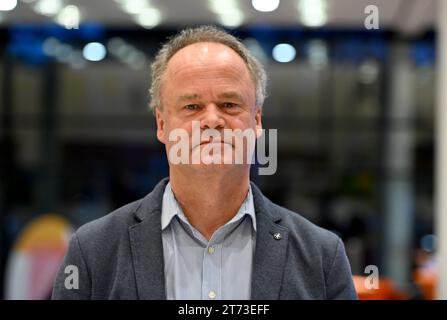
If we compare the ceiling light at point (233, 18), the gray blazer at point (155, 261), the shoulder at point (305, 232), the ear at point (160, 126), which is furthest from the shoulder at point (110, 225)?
the ceiling light at point (233, 18)

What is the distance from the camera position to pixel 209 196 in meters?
1.34

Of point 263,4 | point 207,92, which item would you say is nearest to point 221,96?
point 207,92

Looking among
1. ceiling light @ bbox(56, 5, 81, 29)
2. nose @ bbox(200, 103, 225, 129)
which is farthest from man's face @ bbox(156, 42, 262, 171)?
ceiling light @ bbox(56, 5, 81, 29)

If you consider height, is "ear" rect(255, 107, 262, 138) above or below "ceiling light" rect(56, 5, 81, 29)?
below

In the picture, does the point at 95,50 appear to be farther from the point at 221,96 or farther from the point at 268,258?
the point at 268,258

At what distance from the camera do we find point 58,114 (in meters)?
11.1

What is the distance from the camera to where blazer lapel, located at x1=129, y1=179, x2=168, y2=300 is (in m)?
1.29

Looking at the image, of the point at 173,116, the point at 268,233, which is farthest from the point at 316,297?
the point at 173,116

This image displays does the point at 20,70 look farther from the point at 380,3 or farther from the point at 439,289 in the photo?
the point at 380,3

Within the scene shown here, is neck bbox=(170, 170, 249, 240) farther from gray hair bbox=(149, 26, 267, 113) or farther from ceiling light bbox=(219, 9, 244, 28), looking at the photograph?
ceiling light bbox=(219, 9, 244, 28)

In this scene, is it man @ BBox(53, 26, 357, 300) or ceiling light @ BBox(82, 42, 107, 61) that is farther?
ceiling light @ BBox(82, 42, 107, 61)

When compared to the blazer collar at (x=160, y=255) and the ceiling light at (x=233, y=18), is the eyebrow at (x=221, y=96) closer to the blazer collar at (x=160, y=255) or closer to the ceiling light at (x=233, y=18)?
the blazer collar at (x=160, y=255)

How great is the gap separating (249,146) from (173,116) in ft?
0.47

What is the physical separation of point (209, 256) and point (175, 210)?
101 millimetres
